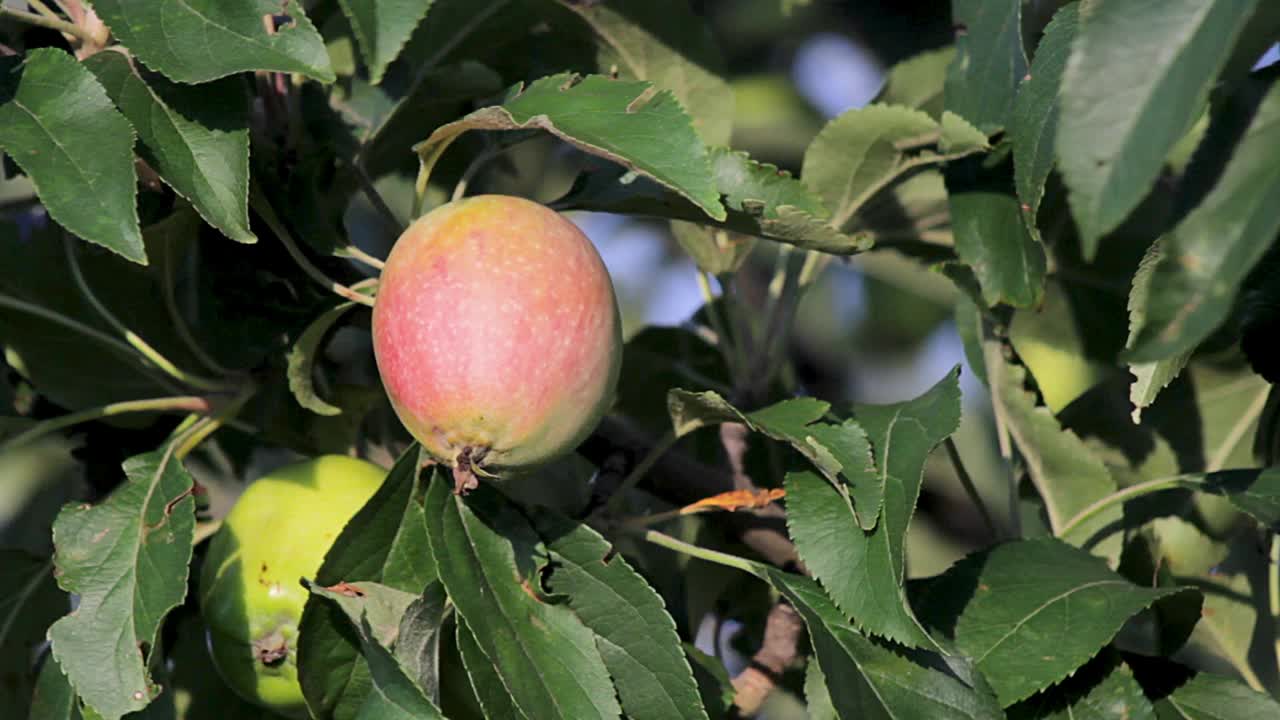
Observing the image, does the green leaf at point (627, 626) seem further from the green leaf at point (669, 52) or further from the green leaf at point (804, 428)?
the green leaf at point (669, 52)

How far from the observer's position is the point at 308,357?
1086mm

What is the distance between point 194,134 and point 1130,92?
2.13 ft

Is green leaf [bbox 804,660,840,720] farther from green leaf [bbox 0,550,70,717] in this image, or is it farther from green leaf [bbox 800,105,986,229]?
green leaf [bbox 0,550,70,717]

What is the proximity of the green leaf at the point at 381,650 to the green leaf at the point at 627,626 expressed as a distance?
0.43 feet

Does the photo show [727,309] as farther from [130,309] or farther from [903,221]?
[130,309]

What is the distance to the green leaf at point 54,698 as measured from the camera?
40.5 inches

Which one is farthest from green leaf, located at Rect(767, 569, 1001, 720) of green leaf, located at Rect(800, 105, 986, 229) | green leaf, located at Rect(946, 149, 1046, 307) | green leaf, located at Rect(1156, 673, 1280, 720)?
green leaf, located at Rect(800, 105, 986, 229)

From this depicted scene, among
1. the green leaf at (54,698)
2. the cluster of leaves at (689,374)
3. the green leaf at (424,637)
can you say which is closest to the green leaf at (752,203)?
the cluster of leaves at (689,374)

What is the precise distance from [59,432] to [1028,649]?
3.52ft

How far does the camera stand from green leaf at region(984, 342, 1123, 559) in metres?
1.22

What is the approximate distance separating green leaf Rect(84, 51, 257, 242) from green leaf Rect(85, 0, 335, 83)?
0.16 ft

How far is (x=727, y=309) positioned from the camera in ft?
4.38

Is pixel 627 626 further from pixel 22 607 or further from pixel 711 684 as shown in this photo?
pixel 22 607

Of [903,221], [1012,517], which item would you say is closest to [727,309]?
[903,221]
